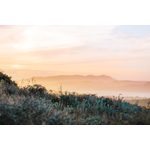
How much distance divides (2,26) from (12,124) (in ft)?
15.2

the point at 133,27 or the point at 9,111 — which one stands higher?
the point at 133,27

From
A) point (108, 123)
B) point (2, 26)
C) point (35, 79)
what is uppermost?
point (2, 26)

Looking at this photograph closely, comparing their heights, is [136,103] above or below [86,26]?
below

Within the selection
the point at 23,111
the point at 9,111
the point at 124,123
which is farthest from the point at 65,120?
the point at 124,123

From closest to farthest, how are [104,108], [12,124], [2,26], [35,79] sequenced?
[12,124], [104,108], [2,26], [35,79]

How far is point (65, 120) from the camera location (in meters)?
4.69

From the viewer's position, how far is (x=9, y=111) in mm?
4645

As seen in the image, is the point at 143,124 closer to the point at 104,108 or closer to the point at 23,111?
the point at 104,108

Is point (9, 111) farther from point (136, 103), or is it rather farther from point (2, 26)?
point (136, 103)

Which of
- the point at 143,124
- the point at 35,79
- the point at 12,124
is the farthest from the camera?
the point at 35,79

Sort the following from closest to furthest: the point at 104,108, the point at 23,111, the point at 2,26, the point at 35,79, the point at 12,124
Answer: the point at 12,124, the point at 23,111, the point at 104,108, the point at 2,26, the point at 35,79

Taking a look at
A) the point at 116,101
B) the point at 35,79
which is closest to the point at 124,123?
the point at 116,101

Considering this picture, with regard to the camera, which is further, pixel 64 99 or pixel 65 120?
pixel 64 99

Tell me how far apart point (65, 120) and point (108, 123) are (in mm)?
1400
